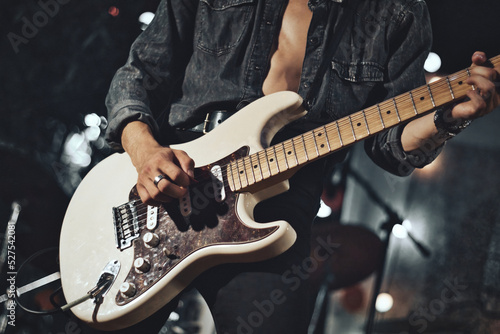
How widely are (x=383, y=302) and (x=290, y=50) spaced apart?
158 centimetres

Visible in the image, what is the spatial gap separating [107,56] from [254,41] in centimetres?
130

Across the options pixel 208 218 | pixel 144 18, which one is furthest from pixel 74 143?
pixel 208 218

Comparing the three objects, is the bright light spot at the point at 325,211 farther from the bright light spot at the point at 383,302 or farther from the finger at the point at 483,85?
the finger at the point at 483,85

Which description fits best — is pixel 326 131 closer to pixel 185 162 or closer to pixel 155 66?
pixel 185 162

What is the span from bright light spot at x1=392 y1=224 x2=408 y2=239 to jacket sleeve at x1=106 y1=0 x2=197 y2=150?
1537mm

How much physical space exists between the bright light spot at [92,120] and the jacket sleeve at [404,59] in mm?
1722

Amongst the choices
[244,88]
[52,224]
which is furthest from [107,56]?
[244,88]

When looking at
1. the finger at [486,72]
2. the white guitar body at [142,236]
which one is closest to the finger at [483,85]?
the finger at [486,72]

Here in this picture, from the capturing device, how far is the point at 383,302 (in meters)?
2.19

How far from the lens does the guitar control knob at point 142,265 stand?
1.02 meters

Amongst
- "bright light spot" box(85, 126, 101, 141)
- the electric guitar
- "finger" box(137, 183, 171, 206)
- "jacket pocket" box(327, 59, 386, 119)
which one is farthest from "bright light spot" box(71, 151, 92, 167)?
"jacket pocket" box(327, 59, 386, 119)

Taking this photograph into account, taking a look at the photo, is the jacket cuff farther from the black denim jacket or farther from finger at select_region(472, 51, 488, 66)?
finger at select_region(472, 51, 488, 66)

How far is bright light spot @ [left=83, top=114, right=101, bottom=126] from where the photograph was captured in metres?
2.37

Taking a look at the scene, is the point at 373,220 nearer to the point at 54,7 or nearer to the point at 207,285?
the point at 207,285
